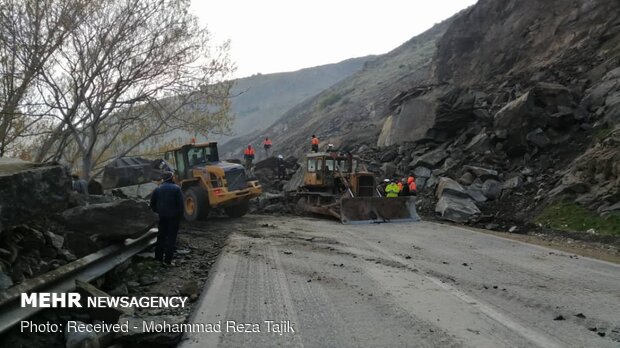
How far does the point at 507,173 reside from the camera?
17.5 meters

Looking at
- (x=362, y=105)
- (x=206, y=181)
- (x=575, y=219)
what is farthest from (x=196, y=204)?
(x=362, y=105)

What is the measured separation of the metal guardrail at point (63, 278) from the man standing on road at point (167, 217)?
531mm

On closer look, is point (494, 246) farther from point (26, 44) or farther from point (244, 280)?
point (26, 44)

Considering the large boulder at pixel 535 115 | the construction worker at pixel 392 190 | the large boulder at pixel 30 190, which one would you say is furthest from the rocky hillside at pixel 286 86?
the large boulder at pixel 30 190

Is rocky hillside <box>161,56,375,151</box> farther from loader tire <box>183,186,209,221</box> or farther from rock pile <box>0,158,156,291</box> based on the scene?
rock pile <box>0,158,156,291</box>

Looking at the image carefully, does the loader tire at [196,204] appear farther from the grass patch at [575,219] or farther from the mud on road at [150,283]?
the grass patch at [575,219]

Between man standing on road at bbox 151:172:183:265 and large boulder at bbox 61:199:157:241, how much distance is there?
30.2 inches

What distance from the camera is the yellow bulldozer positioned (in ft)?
49.5

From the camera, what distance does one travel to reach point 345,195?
54.6 ft

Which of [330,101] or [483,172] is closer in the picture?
[483,172]

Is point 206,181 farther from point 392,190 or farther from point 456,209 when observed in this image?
point 456,209

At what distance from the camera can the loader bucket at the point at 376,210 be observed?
591 inches

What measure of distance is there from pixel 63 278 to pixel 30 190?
1312 millimetres

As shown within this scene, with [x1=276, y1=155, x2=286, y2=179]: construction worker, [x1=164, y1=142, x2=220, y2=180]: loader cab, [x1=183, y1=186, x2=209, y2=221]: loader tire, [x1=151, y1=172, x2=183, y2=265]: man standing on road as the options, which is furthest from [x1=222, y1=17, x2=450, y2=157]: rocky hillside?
[x1=151, y1=172, x2=183, y2=265]: man standing on road
